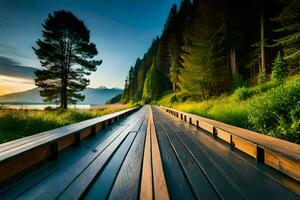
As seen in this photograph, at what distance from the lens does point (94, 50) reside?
19406 millimetres

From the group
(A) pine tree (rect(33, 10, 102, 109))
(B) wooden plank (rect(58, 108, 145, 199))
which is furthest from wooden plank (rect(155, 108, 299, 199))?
(A) pine tree (rect(33, 10, 102, 109))

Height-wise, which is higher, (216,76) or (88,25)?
(88,25)

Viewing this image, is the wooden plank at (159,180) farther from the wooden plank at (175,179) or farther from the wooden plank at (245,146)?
the wooden plank at (245,146)

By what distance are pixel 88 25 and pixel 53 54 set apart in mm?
4457

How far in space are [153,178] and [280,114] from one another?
295 centimetres

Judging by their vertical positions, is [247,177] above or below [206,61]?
below

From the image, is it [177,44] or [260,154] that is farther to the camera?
[177,44]

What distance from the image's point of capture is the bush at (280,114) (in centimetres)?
353

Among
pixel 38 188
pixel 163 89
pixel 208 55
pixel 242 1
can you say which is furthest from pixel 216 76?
pixel 163 89

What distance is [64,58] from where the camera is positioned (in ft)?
60.2

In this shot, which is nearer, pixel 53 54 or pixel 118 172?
pixel 118 172

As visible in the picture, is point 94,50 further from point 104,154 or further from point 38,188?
point 38,188

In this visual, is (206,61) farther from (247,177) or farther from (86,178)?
(86,178)

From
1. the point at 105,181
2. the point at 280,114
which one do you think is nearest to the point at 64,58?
the point at 280,114
